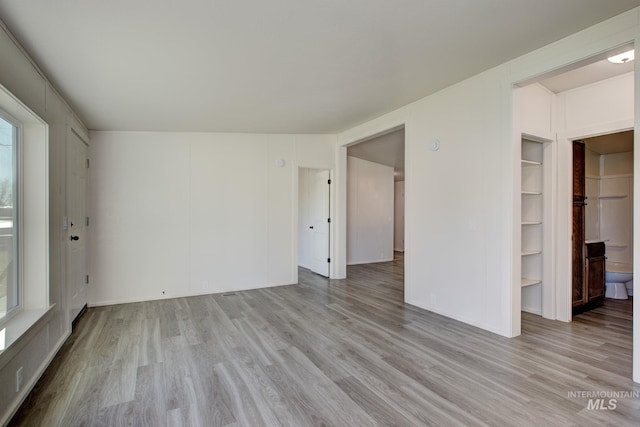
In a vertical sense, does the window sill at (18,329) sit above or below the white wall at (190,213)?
below

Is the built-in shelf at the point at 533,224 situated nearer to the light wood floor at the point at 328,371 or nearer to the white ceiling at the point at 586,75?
the light wood floor at the point at 328,371

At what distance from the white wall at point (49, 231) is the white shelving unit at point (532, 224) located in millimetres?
4552

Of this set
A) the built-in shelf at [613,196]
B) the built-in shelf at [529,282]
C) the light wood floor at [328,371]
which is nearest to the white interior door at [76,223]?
the light wood floor at [328,371]

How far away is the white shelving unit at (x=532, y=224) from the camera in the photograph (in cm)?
371

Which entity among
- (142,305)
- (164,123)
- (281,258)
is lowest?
(142,305)

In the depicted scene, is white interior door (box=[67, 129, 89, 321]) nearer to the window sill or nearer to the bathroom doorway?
the window sill

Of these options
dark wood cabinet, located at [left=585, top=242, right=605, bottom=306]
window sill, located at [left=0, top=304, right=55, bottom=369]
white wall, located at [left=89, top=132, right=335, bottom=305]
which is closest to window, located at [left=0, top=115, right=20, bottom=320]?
window sill, located at [left=0, top=304, right=55, bottom=369]

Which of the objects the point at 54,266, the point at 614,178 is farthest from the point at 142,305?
the point at 614,178

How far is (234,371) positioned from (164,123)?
333 centimetres

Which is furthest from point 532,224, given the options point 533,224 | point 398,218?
point 398,218

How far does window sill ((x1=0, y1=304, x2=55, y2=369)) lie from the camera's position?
1.87 metres

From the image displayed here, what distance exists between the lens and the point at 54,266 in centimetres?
277

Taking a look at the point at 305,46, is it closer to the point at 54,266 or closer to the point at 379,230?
the point at 54,266

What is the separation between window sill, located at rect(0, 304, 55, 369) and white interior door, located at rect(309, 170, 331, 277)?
4041 millimetres
